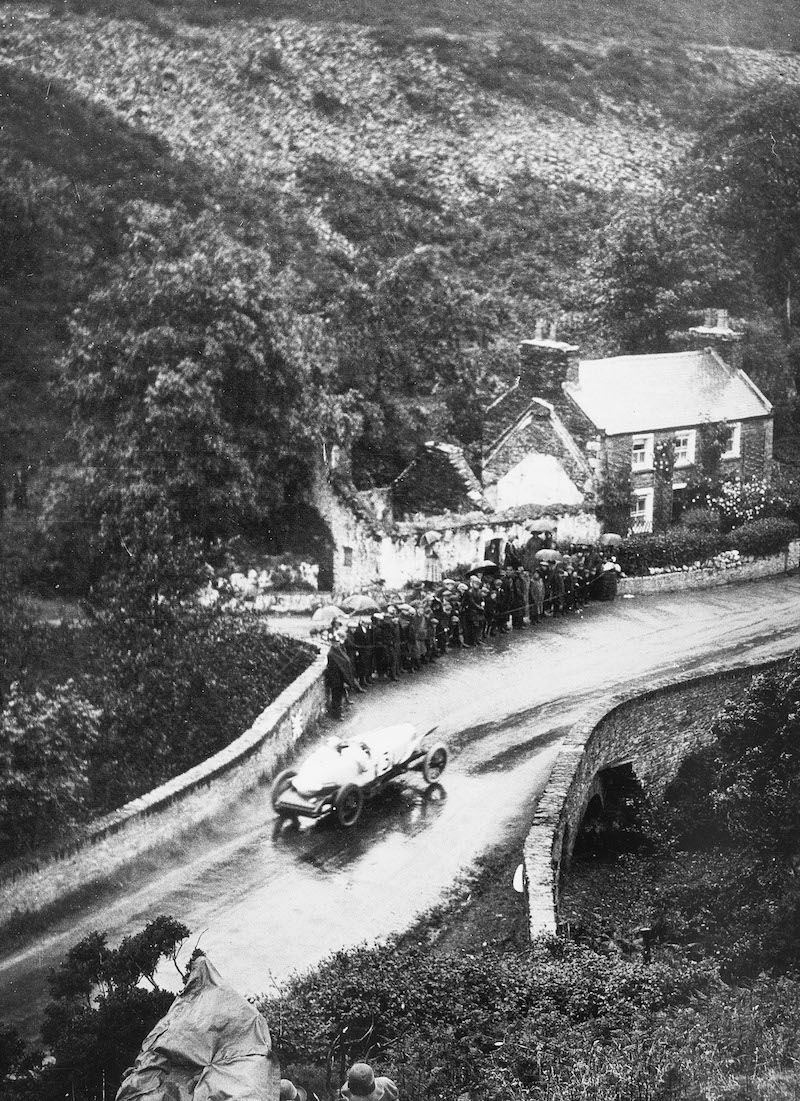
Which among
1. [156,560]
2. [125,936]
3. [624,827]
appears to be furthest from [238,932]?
[624,827]

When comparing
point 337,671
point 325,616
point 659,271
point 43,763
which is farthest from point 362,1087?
point 659,271

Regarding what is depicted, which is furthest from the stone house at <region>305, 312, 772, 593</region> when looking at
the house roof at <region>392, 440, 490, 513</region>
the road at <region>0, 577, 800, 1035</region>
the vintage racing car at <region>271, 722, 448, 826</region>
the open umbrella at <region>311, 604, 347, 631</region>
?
the vintage racing car at <region>271, 722, 448, 826</region>

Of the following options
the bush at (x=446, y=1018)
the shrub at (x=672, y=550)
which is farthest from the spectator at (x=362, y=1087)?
the shrub at (x=672, y=550)

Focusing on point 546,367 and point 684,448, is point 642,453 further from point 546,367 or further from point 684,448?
point 546,367

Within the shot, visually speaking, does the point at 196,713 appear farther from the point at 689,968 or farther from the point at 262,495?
the point at 689,968

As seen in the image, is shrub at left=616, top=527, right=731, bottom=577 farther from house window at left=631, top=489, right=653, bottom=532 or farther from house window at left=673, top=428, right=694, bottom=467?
house window at left=673, top=428, right=694, bottom=467
